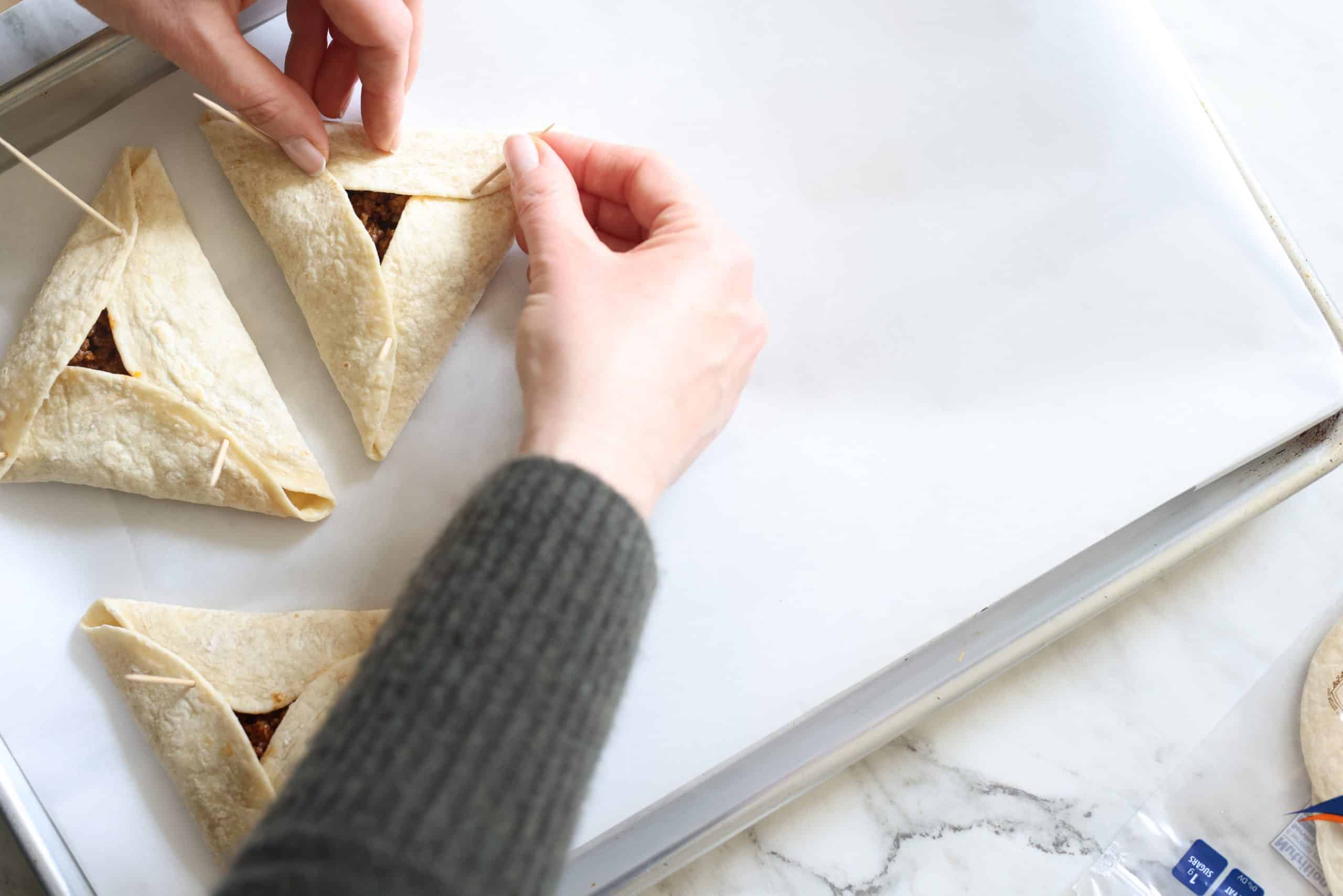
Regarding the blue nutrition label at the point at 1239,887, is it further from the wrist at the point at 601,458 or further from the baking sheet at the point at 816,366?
the wrist at the point at 601,458

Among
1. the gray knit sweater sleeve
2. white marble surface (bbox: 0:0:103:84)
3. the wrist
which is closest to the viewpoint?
the gray knit sweater sleeve

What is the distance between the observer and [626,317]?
0.77 meters

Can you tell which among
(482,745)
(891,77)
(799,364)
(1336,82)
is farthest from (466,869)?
(1336,82)

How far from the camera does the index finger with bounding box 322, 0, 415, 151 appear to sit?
2.72 ft

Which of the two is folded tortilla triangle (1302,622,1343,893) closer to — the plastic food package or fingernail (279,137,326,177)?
the plastic food package

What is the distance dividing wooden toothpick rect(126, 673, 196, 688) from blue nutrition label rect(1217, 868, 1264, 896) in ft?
3.63

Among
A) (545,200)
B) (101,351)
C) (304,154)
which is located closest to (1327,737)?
(545,200)

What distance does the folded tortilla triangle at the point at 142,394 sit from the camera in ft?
2.97

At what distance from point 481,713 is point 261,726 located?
0.47 m

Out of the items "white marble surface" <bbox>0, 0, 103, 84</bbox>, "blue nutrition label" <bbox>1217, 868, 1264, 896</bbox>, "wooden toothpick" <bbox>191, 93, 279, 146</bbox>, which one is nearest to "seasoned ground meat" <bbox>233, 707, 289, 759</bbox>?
"wooden toothpick" <bbox>191, 93, 279, 146</bbox>

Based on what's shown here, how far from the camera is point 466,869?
50cm

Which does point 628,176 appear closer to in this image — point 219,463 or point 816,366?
point 816,366

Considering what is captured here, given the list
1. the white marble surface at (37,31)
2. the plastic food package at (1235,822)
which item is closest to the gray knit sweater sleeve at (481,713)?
the plastic food package at (1235,822)

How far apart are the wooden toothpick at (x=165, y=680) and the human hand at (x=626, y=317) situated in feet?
1.41
